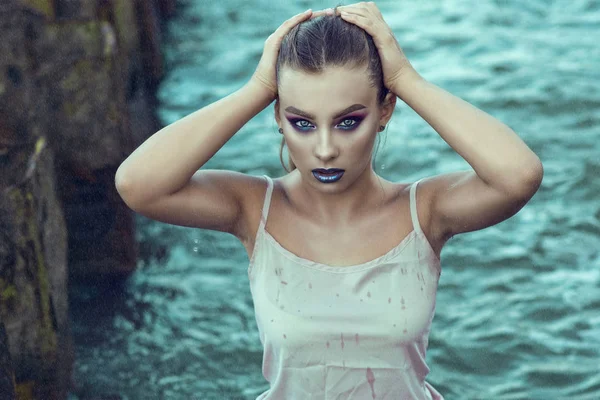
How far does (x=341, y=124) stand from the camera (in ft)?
8.93

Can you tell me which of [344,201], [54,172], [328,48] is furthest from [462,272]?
[328,48]

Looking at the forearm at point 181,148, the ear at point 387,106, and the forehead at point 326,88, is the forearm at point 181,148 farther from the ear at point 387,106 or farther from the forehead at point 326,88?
the ear at point 387,106

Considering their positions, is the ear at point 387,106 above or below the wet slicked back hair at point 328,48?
below

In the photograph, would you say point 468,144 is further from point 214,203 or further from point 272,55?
point 214,203

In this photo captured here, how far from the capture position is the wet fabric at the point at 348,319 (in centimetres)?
277

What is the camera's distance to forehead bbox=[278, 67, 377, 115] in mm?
2682

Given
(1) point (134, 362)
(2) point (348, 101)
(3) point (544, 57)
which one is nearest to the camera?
(2) point (348, 101)

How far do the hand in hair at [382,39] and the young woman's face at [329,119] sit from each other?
0.07 meters

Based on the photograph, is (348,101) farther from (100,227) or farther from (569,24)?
(569,24)

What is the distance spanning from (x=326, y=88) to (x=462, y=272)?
12.2 ft

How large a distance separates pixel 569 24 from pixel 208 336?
563cm

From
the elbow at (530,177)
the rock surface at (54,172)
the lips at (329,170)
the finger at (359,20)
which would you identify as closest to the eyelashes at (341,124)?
the lips at (329,170)

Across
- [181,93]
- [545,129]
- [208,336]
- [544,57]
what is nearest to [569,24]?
[544,57]

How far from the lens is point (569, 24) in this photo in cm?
970
